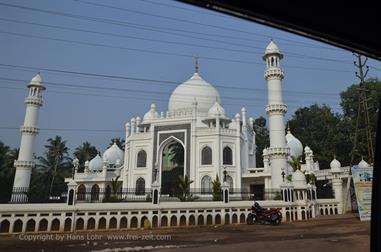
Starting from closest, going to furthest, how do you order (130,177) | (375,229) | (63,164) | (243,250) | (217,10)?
(217,10), (375,229), (243,250), (130,177), (63,164)

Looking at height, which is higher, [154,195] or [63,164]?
[63,164]

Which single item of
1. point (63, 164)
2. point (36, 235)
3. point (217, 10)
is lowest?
point (36, 235)

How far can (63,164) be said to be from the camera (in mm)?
31172

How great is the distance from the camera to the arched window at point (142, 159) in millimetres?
22688

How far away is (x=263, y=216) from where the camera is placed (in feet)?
46.7

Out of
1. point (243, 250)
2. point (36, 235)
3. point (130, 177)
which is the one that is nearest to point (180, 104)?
point (130, 177)

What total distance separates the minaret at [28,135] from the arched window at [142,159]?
6.78m

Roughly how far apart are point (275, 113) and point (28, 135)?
15921mm

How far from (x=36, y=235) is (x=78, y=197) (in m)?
3.56

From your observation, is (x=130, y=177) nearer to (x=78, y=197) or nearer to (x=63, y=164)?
(x=78, y=197)

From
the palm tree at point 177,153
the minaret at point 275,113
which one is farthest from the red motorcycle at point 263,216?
the palm tree at point 177,153

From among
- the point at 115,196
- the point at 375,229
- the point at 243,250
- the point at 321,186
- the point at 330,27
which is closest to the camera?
the point at 330,27

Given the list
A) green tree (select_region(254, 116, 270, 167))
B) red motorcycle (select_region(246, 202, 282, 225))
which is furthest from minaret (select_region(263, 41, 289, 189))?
green tree (select_region(254, 116, 270, 167))

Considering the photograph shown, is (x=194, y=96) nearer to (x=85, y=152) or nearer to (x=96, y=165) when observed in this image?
(x=96, y=165)
